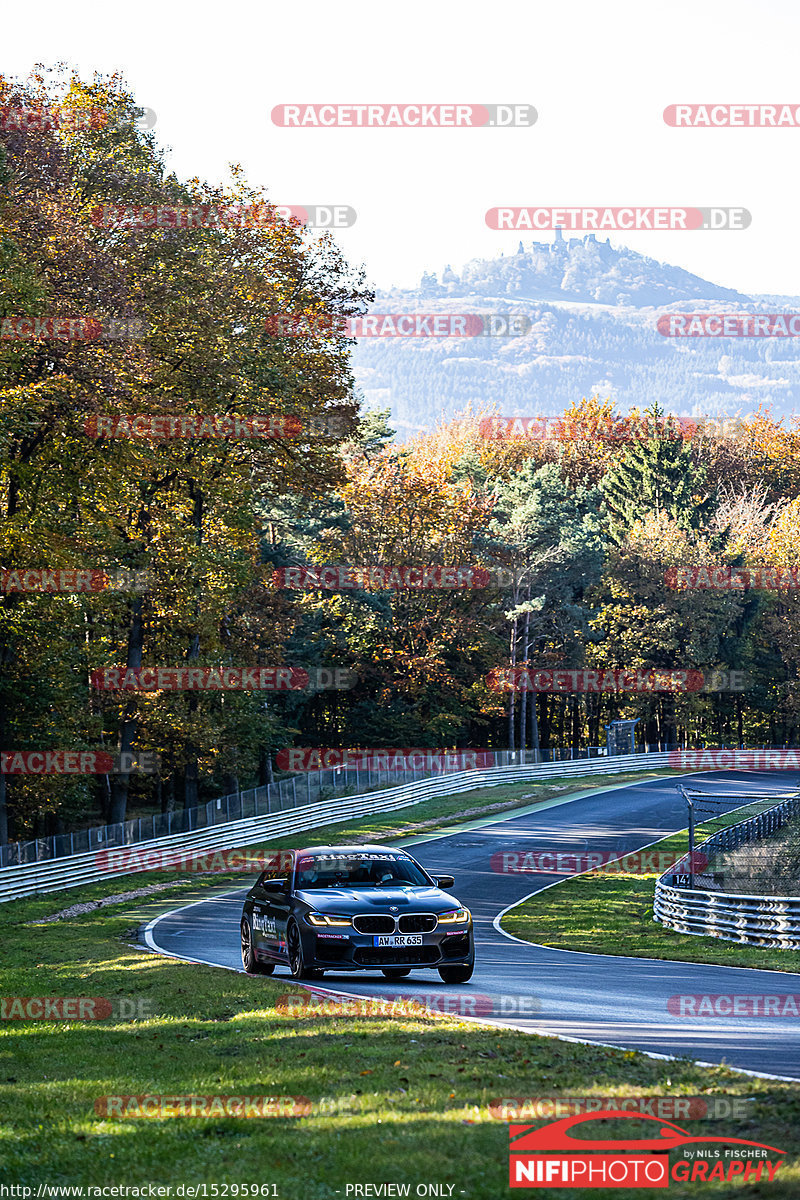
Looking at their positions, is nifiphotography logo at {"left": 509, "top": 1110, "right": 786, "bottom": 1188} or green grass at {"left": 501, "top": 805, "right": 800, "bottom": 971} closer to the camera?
nifiphotography logo at {"left": 509, "top": 1110, "right": 786, "bottom": 1188}

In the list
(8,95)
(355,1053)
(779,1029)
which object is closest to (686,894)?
(779,1029)

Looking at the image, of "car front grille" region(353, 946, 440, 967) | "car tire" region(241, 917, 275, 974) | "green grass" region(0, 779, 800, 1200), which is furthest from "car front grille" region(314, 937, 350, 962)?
"car tire" region(241, 917, 275, 974)

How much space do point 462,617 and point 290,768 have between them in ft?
40.7

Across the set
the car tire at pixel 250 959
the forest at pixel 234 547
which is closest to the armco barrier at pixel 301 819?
the forest at pixel 234 547

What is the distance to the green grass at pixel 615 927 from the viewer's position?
73.4 feet

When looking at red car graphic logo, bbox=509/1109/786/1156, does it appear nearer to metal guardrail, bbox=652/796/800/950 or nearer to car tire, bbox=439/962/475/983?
car tire, bbox=439/962/475/983

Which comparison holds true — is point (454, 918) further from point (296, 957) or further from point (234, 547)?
point (234, 547)

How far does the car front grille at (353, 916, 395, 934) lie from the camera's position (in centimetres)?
1443

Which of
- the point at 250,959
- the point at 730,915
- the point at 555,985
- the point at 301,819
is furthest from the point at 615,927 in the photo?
the point at 301,819

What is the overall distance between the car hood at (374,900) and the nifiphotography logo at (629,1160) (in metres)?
7.67

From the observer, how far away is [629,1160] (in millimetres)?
6449

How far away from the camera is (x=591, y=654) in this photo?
78812 millimetres

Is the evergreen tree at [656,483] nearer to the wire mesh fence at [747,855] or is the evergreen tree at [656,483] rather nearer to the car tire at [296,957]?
the wire mesh fence at [747,855]

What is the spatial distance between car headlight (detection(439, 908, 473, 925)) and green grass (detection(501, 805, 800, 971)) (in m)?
6.51
